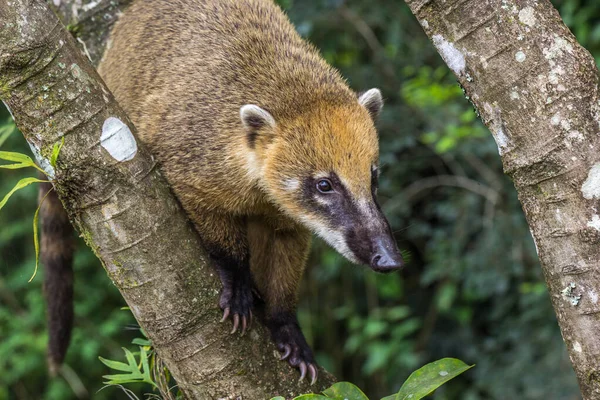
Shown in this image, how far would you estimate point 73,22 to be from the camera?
345cm

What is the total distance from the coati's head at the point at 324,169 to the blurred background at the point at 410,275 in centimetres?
200

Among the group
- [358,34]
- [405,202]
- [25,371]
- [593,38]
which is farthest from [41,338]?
[593,38]

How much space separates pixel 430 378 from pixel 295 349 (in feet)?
3.25

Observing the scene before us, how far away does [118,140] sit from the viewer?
226cm

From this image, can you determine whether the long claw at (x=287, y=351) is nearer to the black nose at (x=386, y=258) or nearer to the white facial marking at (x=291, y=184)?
the black nose at (x=386, y=258)

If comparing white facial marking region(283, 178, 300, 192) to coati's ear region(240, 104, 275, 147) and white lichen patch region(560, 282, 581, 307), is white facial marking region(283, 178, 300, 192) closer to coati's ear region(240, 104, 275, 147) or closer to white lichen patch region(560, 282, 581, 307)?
coati's ear region(240, 104, 275, 147)

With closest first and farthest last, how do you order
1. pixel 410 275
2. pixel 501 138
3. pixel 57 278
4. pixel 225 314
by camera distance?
pixel 501 138
pixel 225 314
pixel 57 278
pixel 410 275

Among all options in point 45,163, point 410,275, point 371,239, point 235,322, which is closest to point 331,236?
point 371,239

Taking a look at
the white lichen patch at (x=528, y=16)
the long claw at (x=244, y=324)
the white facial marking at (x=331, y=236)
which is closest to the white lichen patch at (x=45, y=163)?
the long claw at (x=244, y=324)

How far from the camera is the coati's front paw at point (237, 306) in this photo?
247 centimetres

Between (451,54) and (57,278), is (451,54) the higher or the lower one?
the lower one

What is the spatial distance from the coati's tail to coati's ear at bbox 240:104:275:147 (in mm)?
1260

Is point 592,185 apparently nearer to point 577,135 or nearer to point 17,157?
point 577,135

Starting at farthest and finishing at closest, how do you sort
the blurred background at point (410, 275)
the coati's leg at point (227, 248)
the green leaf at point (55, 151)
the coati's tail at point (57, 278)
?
1. the blurred background at point (410, 275)
2. the coati's tail at point (57, 278)
3. the coati's leg at point (227, 248)
4. the green leaf at point (55, 151)
